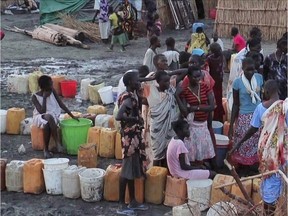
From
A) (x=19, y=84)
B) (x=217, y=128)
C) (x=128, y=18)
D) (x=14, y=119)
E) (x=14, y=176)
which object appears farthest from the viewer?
(x=128, y=18)

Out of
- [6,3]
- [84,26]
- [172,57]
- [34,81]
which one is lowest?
[34,81]

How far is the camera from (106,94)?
10.4 meters

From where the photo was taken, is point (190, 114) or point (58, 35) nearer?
point (190, 114)

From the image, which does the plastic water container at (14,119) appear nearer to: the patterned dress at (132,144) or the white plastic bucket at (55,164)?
the white plastic bucket at (55,164)

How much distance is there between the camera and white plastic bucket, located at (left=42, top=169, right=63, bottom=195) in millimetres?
6910

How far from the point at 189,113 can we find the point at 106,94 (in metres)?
3.66

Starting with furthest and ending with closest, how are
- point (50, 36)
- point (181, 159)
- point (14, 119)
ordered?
1. point (50, 36)
2. point (14, 119)
3. point (181, 159)

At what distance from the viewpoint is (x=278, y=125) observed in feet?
16.7

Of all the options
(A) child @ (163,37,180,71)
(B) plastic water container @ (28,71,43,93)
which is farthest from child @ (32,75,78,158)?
(B) plastic water container @ (28,71,43,93)

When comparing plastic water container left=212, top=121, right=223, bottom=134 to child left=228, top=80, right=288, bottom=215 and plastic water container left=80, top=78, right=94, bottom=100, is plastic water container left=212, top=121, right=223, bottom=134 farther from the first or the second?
plastic water container left=80, top=78, right=94, bottom=100

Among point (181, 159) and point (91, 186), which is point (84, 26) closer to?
point (91, 186)

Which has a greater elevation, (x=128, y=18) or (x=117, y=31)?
(x=128, y=18)

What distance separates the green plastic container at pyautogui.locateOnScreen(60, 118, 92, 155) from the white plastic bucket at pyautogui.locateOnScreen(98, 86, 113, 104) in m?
2.24

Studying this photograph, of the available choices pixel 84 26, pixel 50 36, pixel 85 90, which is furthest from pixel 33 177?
pixel 84 26
